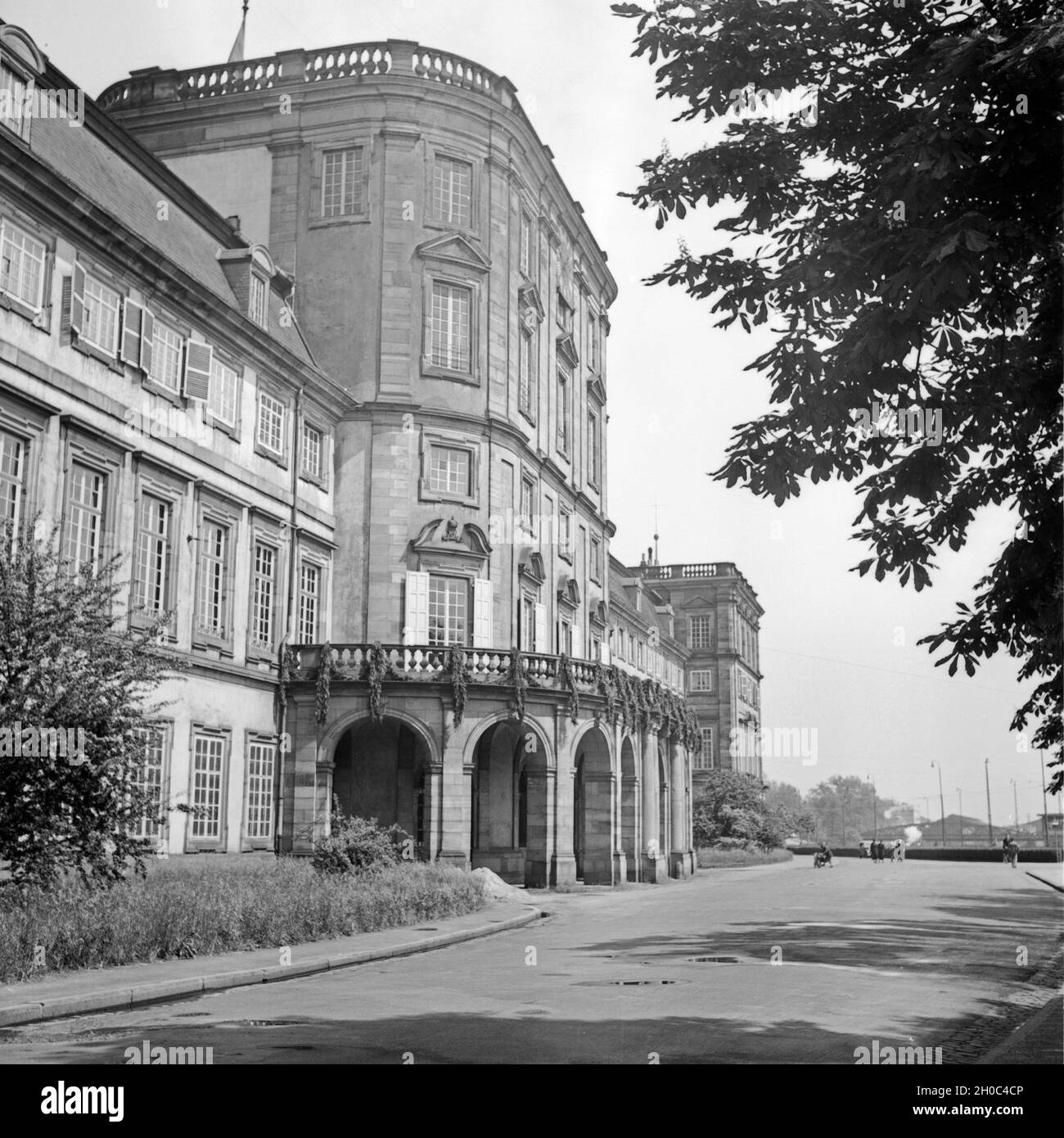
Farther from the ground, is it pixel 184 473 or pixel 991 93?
pixel 184 473

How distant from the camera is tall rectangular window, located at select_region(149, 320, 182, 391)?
30633 mm

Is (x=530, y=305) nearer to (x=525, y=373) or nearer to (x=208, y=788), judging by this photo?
(x=525, y=373)

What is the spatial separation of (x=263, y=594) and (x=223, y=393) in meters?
5.52

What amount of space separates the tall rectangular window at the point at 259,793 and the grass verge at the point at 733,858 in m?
38.1

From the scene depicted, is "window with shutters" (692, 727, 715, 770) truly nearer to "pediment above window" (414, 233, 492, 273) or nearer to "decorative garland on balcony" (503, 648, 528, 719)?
"pediment above window" (414, 233, 492, 273)

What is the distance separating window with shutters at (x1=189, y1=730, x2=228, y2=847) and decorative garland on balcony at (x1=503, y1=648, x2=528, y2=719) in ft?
Result: 28.0

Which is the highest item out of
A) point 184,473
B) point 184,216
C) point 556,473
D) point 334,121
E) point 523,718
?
point 334,121

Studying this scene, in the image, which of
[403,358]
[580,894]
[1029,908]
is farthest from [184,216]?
[1029,908]

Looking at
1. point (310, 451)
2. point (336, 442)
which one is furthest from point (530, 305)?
point (310, 451)

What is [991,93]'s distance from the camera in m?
9.66

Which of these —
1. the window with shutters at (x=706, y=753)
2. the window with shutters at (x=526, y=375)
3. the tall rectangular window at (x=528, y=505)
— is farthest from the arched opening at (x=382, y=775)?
the window with shutters at (x=706, y=753)

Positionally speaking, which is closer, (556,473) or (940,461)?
(940,461)
